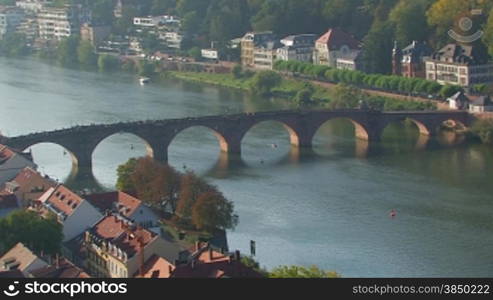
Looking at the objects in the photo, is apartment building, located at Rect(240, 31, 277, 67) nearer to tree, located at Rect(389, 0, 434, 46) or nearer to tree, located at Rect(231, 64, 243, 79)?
tree, located at Rect(231, 64, 243, 79)

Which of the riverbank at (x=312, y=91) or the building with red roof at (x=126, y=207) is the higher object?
the riverbank at (x=312, y=91)

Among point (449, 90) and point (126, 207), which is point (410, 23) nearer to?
point (449, 90)

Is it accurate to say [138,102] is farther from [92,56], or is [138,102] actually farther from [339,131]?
[92,56]

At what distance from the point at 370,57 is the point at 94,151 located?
82.6 ft

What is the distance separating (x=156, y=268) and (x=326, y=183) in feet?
57.3

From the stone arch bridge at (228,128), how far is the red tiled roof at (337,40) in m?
19.6

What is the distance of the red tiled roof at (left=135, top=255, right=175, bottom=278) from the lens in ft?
87.6

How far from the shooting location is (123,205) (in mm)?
34469

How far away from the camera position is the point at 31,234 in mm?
30172

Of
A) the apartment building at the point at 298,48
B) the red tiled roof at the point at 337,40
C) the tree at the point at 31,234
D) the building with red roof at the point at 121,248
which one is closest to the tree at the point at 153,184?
the building with red roof at the point at 121,248

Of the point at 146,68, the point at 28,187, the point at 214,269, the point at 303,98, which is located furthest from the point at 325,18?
the point at 214,269

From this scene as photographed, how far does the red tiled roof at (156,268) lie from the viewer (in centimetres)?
2670

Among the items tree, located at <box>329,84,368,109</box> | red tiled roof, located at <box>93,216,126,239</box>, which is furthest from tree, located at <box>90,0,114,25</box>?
red tiled roof, located at <box>93,216,126,239</box>

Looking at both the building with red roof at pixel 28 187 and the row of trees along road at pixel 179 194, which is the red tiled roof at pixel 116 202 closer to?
the row of trees along road at pixel 179 194
